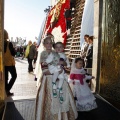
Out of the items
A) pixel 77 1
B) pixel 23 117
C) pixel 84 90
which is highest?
pixel 77 1

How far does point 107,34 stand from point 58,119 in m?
2.77

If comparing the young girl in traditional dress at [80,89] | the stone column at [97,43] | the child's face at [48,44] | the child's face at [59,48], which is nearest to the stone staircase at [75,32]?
the stone column at [97,43]

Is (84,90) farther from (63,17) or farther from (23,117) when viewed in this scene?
(63,17)

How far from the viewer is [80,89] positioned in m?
5.31

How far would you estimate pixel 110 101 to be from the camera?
5.93m

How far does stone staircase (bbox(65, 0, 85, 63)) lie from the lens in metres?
13.2

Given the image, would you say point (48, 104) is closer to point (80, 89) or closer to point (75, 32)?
point (80, 89)

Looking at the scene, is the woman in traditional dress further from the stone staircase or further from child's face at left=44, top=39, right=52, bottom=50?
the stone staircase

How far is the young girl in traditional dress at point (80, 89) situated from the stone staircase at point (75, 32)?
24.0 ft

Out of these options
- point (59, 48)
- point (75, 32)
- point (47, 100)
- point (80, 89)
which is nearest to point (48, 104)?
point (47, 100)

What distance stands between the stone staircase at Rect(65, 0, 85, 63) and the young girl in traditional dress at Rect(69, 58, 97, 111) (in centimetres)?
733

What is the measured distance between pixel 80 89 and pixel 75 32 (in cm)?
905

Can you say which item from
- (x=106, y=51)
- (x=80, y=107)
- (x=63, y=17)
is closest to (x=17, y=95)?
(x=80, y=107)

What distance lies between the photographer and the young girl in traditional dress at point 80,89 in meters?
5.23
